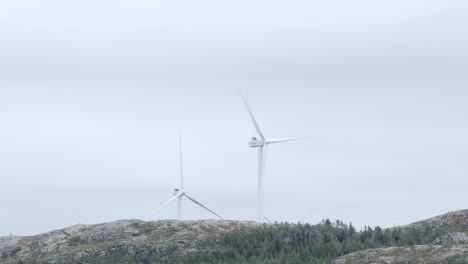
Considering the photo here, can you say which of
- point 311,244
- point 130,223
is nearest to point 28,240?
point 130,223

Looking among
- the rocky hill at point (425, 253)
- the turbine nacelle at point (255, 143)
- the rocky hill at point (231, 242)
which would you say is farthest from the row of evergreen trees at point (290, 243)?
the turbine nacelle at point (255, 143)

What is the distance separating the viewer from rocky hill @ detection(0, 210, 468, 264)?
52.9 m

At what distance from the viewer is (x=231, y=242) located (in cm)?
5697

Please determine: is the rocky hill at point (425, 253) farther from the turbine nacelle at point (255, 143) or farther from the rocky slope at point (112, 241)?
the turbine nacelle at point (255, 143)

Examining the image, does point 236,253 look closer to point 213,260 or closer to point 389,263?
point 213,260

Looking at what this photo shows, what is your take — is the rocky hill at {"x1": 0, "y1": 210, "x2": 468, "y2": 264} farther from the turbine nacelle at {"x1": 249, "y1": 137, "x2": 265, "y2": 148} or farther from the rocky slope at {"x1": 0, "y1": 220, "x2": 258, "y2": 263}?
the turbine nacelle at {"x1": 249, "y1": 137, "x2": 265, "y2": 148}

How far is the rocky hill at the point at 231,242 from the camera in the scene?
173ft

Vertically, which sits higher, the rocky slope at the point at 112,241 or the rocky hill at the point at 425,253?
the rocky slope at the point at 112,241

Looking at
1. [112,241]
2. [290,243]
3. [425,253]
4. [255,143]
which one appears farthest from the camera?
[255,143]

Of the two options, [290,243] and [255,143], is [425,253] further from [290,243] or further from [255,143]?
[255,143]

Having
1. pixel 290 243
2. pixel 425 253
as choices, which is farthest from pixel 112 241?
pixel 425 253

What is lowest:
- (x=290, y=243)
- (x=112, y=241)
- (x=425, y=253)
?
(x=425, y=253)

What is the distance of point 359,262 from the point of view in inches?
1953

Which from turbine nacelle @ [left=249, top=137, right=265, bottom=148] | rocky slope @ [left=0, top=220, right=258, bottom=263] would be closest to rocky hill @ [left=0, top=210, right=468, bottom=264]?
rocky slope @ [left=0, top=220, right=258, bottom=263]
